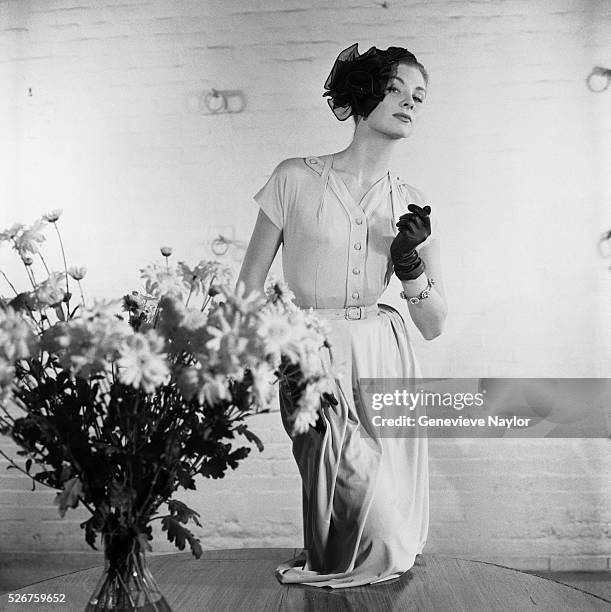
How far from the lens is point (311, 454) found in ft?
6.13

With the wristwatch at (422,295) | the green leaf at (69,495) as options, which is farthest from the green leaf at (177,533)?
the wristwatch at (422,295)

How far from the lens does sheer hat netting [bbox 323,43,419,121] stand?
225cm

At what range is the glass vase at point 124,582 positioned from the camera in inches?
47.3

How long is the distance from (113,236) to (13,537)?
3.95ft

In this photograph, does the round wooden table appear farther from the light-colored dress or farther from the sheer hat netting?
the sheer hat netting

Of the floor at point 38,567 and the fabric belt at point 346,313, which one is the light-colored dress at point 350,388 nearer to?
the fabric belt at point 346,313

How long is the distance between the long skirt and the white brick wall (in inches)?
36.2

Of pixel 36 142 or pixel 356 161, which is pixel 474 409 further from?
pixel 36 142

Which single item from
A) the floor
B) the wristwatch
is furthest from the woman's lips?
the floor

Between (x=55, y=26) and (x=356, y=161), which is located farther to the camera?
(x=55, y=26)

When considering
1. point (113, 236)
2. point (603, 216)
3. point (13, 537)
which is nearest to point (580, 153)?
point (603, 216)

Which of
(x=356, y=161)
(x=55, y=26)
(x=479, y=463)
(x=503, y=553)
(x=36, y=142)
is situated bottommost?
(x=503, y=553)

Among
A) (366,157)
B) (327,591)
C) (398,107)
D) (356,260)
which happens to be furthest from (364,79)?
(327,591)

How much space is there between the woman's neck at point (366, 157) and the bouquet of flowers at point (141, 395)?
996 millimetres
